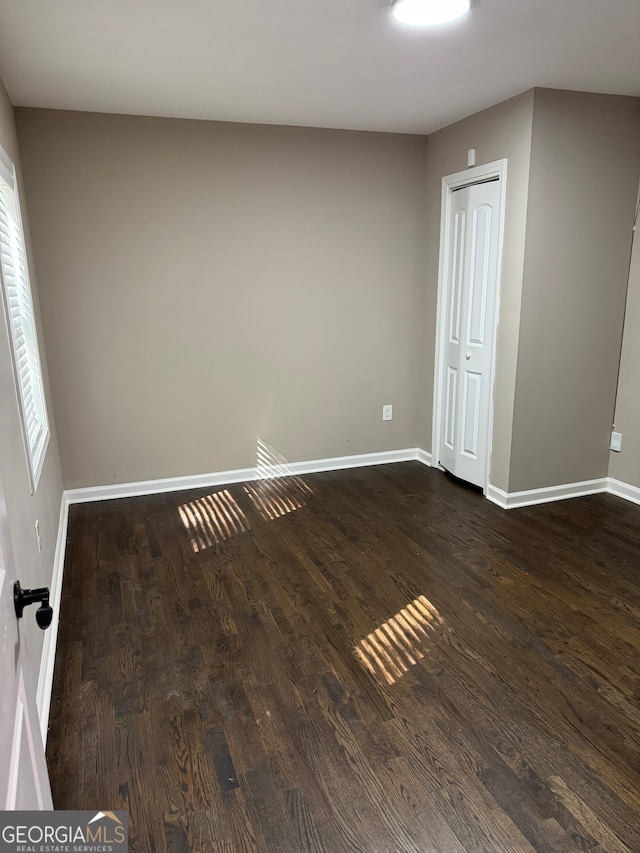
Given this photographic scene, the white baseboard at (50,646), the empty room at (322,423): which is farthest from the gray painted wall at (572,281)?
the white baseboard at (50,646)

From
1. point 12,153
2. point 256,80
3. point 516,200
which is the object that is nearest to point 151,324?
point 12,153

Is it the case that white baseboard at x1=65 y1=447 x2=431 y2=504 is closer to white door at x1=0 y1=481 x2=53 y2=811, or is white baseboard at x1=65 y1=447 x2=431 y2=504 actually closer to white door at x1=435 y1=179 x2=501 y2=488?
white door at x1=435 y1=179 x2=501 y2=488

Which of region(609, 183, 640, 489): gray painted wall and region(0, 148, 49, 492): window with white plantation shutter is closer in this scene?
region(0, 148, 49, 492): window with white plantation shutter

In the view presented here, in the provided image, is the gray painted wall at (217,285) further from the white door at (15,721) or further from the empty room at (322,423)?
the white door at (15,721)

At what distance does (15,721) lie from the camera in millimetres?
939

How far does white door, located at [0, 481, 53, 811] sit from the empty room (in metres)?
0.01

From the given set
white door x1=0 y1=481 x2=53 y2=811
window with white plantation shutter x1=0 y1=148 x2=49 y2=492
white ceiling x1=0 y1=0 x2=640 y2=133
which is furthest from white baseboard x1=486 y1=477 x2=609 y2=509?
white door x1=0 y1=481 x2=53 y2=811

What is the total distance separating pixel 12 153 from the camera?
319cm

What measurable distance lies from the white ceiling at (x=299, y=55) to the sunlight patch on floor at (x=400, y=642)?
2.50 meters

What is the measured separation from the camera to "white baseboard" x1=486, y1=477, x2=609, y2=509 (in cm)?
386

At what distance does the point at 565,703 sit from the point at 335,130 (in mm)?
3792

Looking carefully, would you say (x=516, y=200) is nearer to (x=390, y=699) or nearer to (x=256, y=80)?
(x=256, y=80)

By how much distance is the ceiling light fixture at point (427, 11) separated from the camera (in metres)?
2.15

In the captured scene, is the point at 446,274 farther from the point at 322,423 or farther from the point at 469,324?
the point at 322,423
